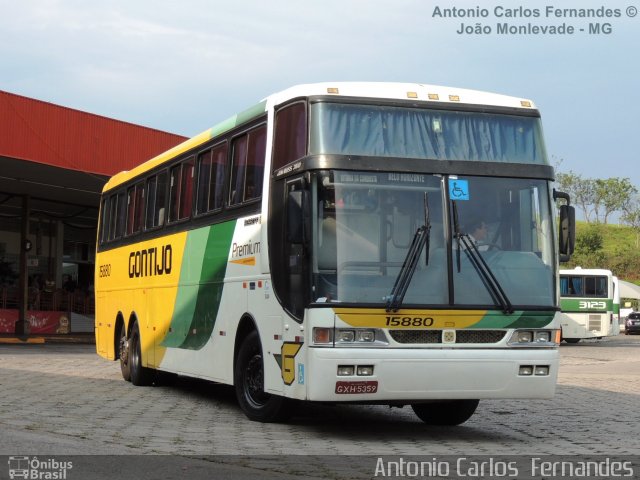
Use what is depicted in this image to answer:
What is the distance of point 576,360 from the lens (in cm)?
2988

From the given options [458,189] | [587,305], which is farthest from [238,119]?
[587,305]

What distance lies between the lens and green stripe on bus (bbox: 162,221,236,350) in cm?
1314

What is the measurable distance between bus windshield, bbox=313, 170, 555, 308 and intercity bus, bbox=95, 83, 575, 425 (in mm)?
13

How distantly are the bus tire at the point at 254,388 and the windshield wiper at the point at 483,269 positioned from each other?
2.52m

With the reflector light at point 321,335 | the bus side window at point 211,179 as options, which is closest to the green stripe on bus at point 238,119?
the bus side window at point 211,179

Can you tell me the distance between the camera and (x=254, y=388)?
12031 mm

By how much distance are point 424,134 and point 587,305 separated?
3271 centimetres

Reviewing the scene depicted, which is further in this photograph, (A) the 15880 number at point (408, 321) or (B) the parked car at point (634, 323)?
(B) the parked car at point (634, 323)

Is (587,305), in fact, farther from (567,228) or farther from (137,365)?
(567,228)

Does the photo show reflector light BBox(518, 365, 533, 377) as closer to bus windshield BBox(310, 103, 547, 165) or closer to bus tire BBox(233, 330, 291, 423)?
bus windshield BBox(310, 103, 547, 165)

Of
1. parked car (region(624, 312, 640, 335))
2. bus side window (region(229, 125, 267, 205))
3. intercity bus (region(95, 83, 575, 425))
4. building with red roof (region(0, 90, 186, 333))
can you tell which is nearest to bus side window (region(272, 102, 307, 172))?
intercity bus (region(95, 83, 575, 425))

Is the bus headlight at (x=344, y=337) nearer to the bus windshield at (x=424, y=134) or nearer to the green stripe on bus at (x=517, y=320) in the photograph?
the green stripe on bus at (x=517, y=320)

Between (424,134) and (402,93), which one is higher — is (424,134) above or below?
below

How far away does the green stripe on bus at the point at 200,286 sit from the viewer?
43.1 feet
